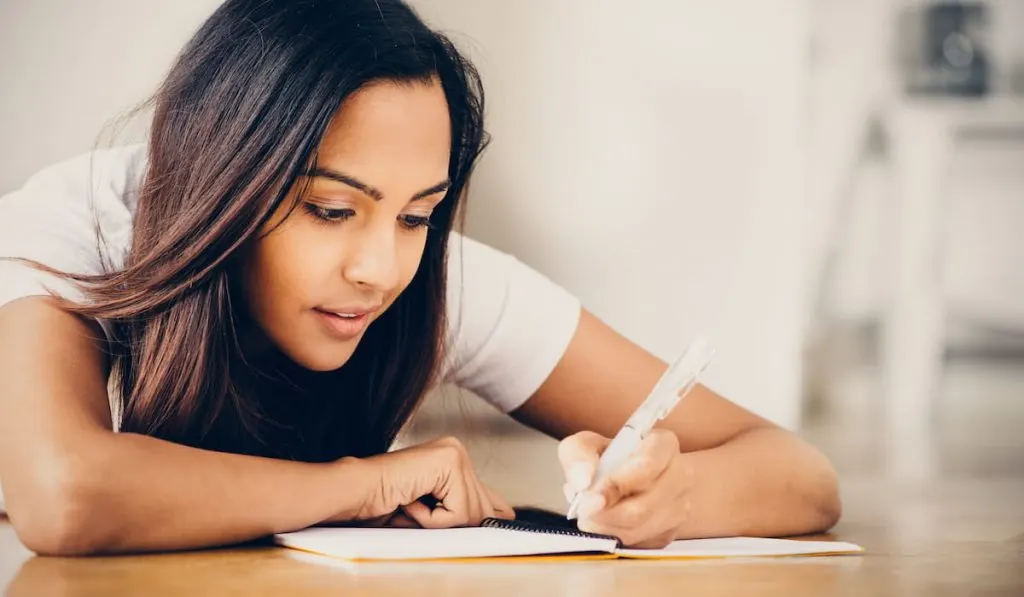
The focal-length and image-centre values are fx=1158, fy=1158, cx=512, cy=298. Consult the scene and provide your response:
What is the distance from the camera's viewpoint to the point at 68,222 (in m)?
1.19

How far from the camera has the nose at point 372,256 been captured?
42.7 inches

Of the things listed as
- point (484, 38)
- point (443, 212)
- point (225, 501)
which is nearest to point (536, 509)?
point (443, 212)

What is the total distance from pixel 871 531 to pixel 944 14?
289 cm

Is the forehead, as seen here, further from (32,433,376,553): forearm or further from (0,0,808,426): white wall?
(0,0,808,426): white wall

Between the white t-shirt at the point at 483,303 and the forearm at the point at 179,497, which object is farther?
the white t-shirt at the point at 483,303

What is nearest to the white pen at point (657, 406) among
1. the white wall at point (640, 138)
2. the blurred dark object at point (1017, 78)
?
the white wall at point (640, 138)

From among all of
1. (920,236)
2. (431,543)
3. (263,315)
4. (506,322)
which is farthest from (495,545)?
(920,236)

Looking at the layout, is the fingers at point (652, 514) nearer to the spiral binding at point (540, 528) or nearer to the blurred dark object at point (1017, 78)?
the spiral binding at point (540, 528)

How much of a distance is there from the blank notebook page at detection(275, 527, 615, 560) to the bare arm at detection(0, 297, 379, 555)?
0.11 ft

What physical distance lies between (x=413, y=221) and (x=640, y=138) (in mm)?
1626

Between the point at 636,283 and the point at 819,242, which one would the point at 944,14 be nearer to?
the point at 819,242

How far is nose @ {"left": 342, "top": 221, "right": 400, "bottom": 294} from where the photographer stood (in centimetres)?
108

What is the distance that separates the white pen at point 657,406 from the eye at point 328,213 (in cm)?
33

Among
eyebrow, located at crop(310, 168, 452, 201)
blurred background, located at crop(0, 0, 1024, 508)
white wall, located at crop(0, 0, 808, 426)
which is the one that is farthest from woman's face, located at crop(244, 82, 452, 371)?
white wall, located at crop(0, 0, 808, 426)
